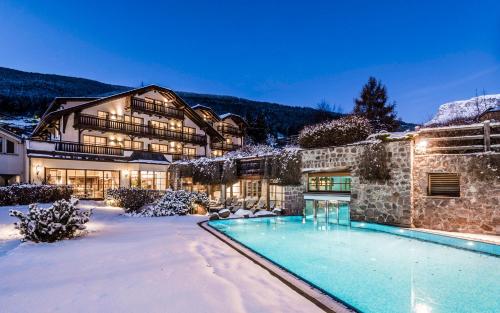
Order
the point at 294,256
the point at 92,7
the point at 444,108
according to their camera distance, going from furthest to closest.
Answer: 1. the point at 92,7
2. the point at 444,108
3. the point at 294,256

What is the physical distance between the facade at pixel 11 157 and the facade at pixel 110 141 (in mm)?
2327

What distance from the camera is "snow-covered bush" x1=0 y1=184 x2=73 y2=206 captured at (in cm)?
1351

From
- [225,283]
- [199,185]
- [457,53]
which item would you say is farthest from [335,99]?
[225,283]

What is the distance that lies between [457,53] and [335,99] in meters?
39.6

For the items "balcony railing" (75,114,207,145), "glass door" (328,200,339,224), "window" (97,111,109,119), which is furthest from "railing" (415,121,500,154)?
"window" (97,111,109,119)

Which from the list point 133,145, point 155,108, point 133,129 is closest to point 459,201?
point 133,129

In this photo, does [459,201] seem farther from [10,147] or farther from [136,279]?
[10,147]

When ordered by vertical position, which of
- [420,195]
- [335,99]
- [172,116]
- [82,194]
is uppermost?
[335,99]

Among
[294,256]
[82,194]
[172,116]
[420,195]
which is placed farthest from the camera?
[172,116]

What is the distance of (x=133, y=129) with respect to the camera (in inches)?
1003

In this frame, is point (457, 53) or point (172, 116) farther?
point (457, 53)

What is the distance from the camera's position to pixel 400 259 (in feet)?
21.4

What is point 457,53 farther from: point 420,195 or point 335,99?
point 420,195

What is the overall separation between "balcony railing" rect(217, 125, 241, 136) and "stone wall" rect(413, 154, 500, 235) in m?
28.3
